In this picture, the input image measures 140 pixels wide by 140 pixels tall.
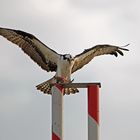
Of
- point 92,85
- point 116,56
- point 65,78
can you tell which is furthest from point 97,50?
point 92,85

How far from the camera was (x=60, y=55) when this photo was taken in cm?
682

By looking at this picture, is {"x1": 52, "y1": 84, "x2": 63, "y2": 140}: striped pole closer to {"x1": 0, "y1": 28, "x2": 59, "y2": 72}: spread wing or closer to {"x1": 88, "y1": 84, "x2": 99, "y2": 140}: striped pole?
{"x1": 88, "y1": 84, "x2": 99, "y2": 140}: striped pole

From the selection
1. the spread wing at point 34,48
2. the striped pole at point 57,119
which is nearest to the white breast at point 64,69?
the spread wing at point 34,48

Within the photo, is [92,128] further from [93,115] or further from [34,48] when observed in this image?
[34,48]

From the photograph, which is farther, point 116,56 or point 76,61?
point 116,56

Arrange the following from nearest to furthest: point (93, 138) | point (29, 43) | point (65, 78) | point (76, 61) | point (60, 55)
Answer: point (93, 138), point (65, 78), point (60, 55), point (76, 61), point (29, 43)

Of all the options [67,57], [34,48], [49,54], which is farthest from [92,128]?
[34,48]

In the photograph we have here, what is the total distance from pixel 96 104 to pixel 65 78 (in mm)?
2258

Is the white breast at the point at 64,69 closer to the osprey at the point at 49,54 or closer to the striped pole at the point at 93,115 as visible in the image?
the osprey at the point at 49,54

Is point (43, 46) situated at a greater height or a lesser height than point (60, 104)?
greater

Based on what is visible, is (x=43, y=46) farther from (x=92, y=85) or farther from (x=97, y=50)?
(x=92, y=85)

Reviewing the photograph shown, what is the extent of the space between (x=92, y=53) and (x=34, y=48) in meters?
1.02

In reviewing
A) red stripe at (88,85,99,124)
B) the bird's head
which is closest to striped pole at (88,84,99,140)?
red stripe at (88,85,99,124)

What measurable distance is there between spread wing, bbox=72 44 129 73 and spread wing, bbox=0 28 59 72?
15.5 inches
